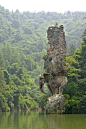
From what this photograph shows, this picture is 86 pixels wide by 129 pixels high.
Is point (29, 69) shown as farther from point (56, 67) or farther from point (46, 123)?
point (46, 123)

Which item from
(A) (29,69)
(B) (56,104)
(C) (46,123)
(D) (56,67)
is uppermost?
(D) (56,67)

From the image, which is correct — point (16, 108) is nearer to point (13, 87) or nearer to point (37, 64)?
point (13, 87)

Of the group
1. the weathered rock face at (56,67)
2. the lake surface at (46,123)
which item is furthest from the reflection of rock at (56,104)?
the lake surface at (46,123)

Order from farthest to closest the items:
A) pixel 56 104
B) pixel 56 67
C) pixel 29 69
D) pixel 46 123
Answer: pixel 29 69
pixel 56 67
pixel 56 104
pixel 46 123

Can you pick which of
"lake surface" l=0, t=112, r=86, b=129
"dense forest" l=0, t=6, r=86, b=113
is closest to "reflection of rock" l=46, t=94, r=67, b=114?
"dense forest" l=0, t=6, r=86, b=113

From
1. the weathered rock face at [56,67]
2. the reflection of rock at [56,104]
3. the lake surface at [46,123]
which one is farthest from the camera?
the weathered rock face at [56,67]

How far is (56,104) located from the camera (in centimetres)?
1861

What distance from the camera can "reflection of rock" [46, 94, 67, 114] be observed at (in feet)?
61.0

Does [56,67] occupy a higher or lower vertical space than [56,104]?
higher

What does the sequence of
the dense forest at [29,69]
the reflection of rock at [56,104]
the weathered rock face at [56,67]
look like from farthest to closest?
the dense forest at [29,69] → the weathered rock face at [56,67] → the reflection of rock at [56,104]

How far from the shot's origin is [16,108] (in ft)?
137

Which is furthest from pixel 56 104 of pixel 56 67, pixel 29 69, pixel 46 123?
pixel 29 69

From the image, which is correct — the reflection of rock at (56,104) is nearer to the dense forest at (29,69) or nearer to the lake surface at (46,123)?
the dense forest at (29,69)

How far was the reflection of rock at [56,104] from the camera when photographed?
61.0 ft
